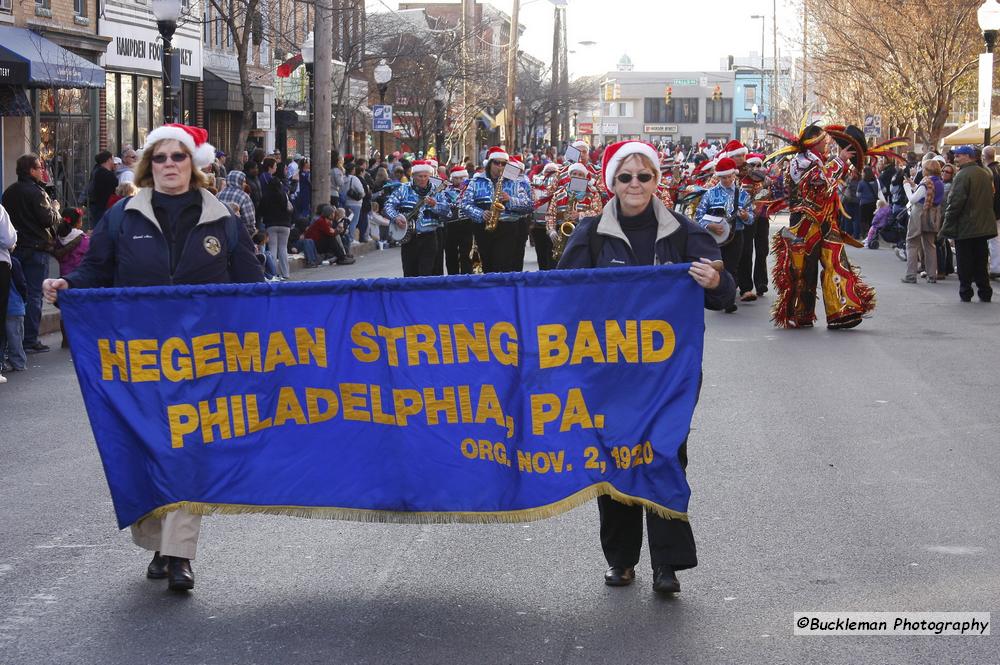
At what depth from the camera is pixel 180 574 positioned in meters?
5.86

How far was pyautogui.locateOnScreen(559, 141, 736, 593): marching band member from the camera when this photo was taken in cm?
582

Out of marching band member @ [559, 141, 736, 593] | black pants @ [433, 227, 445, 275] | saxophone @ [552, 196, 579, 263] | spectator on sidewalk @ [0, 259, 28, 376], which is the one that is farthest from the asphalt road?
saxophone @ [552, 196, 579, 263]

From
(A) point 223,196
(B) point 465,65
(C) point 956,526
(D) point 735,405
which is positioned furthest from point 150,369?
(B) point 465,65

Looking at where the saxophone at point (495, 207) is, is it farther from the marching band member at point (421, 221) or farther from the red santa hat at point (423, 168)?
the red santa hat at point (423, 168)

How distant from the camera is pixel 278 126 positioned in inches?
1689

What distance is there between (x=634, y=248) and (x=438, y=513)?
1.36m

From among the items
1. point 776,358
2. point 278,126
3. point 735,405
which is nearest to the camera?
point 735,405

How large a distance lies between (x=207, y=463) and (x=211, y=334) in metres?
0.52

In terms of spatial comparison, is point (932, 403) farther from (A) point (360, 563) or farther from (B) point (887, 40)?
(B) point (887, 40)

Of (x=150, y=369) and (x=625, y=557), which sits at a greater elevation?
(x=150, y=369)

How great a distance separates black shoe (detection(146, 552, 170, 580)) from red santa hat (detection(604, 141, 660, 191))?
246cm

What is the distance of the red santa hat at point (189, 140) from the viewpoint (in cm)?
619

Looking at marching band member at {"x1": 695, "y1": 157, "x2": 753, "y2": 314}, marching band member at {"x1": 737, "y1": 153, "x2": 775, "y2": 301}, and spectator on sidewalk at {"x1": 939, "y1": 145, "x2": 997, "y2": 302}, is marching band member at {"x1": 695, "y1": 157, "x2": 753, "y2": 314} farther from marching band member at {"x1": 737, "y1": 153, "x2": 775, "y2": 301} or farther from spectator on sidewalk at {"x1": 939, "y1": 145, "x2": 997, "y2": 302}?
spectator on sidewalk at {"x1": 939, "y1": 145, "x2": 997, "y2": 302}

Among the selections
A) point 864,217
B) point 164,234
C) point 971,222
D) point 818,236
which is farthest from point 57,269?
point 864,217
